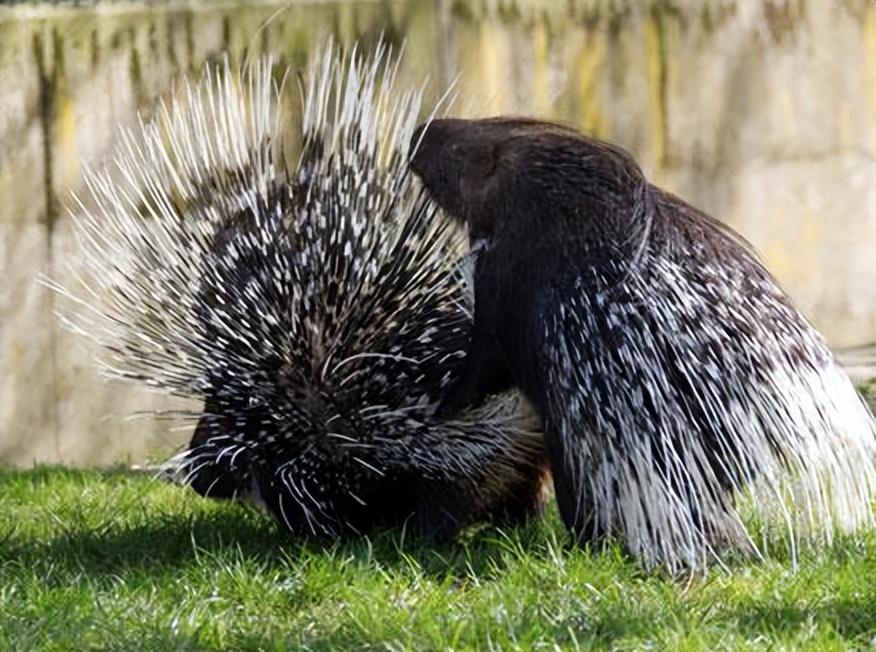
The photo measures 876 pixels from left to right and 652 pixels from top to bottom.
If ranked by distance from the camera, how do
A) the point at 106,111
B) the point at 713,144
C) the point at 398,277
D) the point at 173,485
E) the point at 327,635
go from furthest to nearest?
the point at 713,144 < the point at 106,111 < the point at 173,485 < the point at 398,277 < the point at 327,635

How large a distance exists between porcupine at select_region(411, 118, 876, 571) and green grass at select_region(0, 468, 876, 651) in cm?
12

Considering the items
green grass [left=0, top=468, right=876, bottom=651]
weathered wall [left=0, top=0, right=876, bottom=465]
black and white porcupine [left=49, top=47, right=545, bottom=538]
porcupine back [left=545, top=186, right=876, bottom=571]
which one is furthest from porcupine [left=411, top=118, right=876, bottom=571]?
weathered wall [left=0, top=0, right=876, bottom=465]

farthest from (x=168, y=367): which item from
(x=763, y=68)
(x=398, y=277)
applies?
A: (x=763, y=68)

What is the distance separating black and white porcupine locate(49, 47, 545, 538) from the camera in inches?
156

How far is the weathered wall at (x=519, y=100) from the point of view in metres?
5.52

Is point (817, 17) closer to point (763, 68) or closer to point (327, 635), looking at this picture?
point (763, 68)

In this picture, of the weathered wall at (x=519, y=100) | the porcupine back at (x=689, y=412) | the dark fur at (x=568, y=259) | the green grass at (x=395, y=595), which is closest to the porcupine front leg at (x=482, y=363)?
the dark fur at (x=568, y=259)

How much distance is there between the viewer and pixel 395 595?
11.7 ft

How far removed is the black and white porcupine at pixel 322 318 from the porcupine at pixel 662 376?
0.22m

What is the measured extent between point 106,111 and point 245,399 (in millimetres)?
1842

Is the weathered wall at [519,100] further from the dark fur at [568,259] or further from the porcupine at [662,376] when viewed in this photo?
the porcupine at [662,376]

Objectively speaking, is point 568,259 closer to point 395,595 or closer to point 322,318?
point 322,318

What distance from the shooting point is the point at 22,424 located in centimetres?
559

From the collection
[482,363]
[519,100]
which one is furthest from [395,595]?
[519,100]
